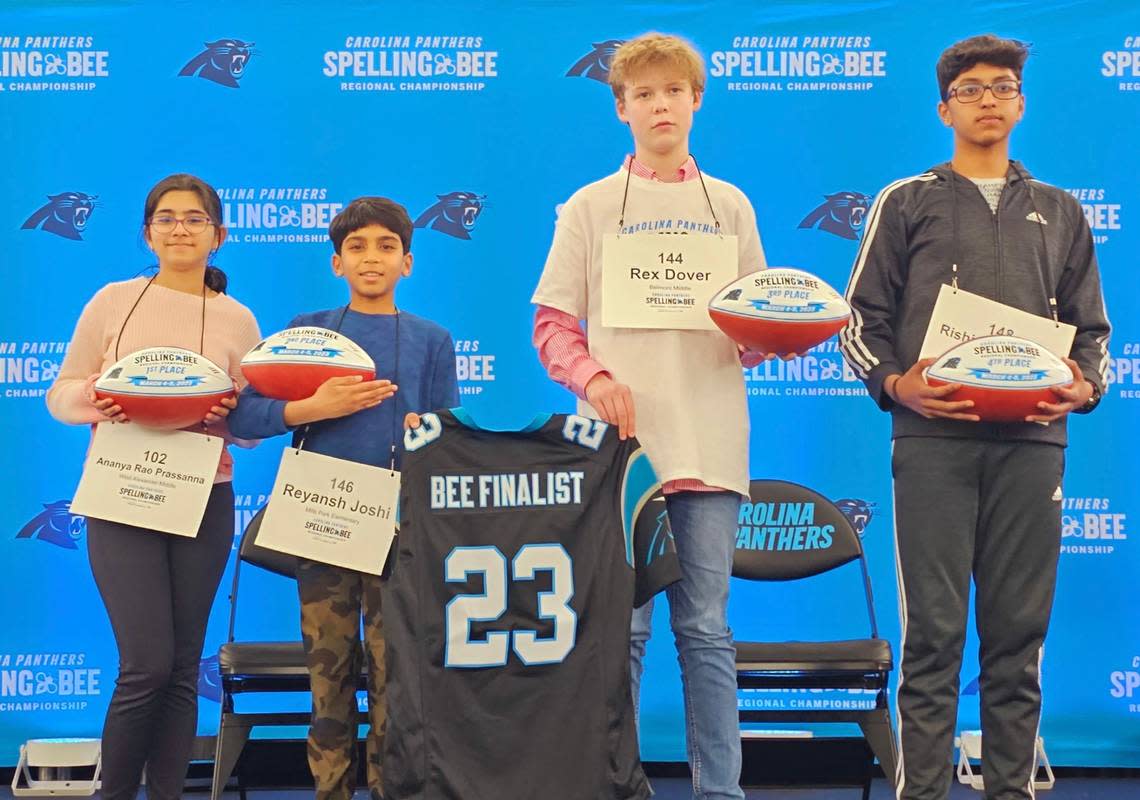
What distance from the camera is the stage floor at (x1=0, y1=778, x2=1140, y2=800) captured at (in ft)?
11.6

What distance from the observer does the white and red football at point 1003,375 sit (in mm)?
2352

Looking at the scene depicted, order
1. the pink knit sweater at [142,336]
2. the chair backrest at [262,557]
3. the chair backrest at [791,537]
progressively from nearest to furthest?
1. the pink knit sweater at [142,336]
2. the chair backrest at [262,557]
3. the chair backrest at [791,537]

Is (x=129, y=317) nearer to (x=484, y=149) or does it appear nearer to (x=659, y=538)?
(x=659, y=538)

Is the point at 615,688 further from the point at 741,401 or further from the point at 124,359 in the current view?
the point at 124,359

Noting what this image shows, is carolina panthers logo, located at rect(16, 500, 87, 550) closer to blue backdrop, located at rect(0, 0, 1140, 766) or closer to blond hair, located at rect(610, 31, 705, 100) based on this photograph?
blue backdrop, located at rect(0, 0, 1140, 766)

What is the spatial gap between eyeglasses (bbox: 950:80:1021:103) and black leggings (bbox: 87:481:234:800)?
1995mm

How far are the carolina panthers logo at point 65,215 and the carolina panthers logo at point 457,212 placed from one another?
1163 millimetres

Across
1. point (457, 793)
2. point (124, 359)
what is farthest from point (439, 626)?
point (124, 359)

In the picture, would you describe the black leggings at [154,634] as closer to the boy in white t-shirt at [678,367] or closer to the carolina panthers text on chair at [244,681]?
the carolina panthers text on chair at [244,681]

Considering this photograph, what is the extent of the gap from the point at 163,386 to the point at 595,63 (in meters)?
2.11

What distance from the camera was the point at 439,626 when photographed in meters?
2.36

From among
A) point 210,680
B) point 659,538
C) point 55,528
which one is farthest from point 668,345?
point 55,528

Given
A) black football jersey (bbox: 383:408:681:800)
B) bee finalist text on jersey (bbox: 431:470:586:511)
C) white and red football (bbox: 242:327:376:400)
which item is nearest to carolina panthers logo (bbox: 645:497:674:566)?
black football jersey (bbox: 383:408:681:800)

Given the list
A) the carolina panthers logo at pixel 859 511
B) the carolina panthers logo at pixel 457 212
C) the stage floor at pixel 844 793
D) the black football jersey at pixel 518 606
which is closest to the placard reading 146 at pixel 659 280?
the black football jersey at pixel 518 606
